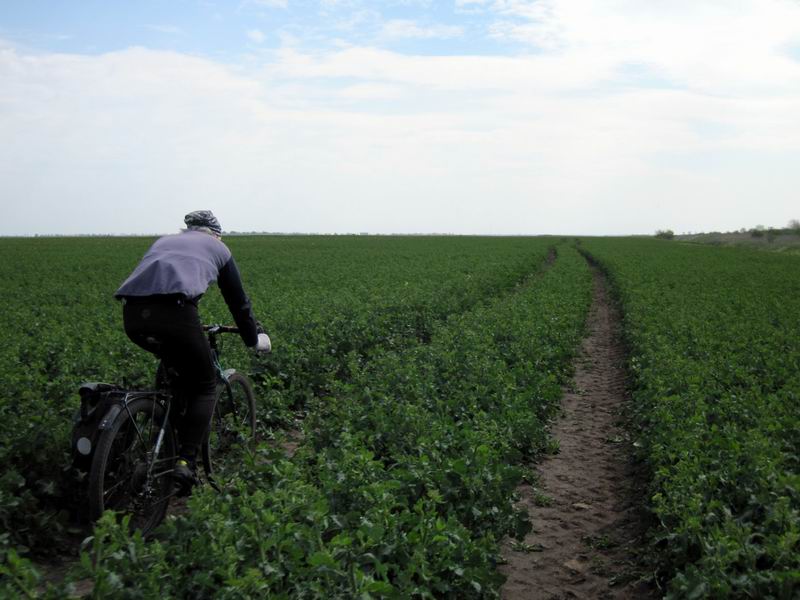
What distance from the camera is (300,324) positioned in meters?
11.9

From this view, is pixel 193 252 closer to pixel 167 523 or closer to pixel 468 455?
pixel 167 523

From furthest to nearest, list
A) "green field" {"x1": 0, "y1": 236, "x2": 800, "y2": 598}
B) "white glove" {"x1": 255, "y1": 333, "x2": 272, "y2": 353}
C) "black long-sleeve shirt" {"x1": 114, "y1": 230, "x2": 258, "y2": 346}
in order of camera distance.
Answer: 1. "white glove" {"x1": 255, "y1": 333, "x2": 272, "y2": 353}
2. "black long-sleeve shirt" {"x1": 114, "y1": 230, "x2": 258, "y2": 346}
3. "green field" {"x1": 0, "y1": 236, "x2": 800, "y2": 598}

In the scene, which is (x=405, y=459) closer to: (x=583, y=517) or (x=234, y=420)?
(x=583, y=517)

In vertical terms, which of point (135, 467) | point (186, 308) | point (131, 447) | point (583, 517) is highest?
point (186, 308)

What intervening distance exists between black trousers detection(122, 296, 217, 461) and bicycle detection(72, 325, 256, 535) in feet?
0.42

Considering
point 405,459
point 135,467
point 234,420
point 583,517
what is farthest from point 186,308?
point 583,517

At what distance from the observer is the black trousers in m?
4.68

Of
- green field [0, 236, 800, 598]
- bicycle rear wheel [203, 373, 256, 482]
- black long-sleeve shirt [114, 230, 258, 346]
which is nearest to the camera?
green field [0, 236, 800, 598]

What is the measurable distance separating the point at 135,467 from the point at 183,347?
0.88m

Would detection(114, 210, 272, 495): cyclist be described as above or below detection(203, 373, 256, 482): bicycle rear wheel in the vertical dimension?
above

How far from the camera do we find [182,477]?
5.00 meters

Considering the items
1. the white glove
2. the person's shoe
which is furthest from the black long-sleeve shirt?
the person's shoe

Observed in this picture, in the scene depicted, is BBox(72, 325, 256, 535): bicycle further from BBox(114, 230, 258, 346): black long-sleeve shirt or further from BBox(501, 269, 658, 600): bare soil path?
BBox(501, 269, 658, 600): bare soil path

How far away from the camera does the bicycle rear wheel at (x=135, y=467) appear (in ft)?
14.5
